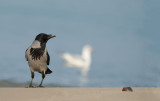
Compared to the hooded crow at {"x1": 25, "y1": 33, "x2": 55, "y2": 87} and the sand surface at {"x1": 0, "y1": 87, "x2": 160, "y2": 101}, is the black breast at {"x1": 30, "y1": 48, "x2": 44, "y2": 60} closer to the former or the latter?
the hooded crow at {"x1": 25, "y1": 33, "x2": 55, "y2": 87}

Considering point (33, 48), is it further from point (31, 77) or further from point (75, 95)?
point (75, 95)

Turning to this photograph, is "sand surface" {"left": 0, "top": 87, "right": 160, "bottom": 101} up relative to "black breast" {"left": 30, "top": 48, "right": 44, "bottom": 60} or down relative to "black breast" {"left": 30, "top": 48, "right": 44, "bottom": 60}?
down

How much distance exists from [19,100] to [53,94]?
0.84m

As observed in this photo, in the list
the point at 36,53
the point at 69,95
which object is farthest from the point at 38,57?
the point at 69,95

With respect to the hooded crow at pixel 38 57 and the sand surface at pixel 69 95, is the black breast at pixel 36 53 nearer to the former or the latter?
the hooded crow at pixel 38 57

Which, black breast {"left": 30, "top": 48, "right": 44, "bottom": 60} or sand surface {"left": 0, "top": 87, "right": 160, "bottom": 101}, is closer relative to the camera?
sand surface {"left": 0, "top": 87, "right": 160, "bottom": 101}

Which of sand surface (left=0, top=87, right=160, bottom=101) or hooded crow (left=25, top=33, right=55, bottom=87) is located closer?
sand surface (left=0, top=87, right=160, bottom=101)

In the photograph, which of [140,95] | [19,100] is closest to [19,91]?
[19,100]

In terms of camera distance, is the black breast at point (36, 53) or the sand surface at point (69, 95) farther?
→ the black breast at point (36, 53)

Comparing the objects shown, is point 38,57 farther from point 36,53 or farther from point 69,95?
point 69,95

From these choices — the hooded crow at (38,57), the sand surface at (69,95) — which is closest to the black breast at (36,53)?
the hooded crow at (38,57)

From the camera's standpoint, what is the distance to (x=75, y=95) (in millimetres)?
7719

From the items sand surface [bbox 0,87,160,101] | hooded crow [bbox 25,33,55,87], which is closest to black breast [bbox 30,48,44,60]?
hooded crow [bbox 25,33,55,87]

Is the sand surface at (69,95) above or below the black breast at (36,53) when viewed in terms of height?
below
